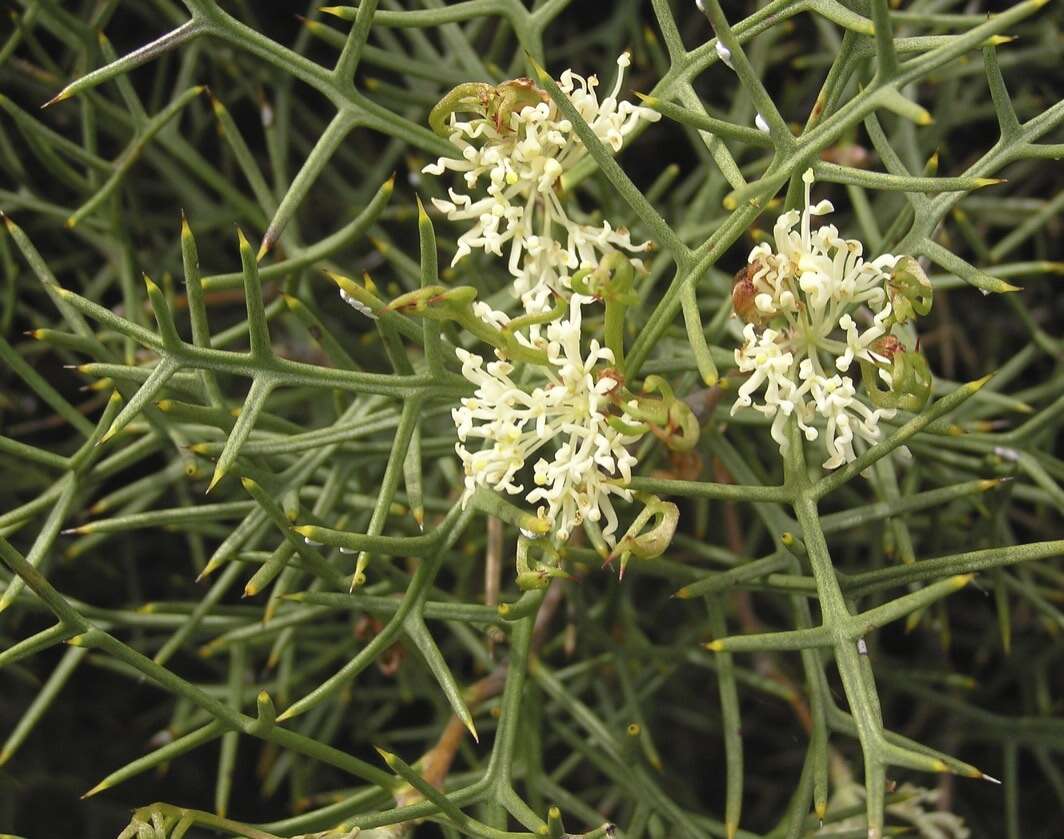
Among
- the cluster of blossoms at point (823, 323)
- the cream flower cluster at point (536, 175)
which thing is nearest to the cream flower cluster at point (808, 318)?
the cluster of blossoms at point (823, 323)

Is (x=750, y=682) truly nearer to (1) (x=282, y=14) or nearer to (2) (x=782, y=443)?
(2) (x=782, y=443)

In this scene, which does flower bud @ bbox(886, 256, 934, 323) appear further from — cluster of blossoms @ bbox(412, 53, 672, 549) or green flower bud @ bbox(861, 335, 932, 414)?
cluster of blossoms @ bbox(412, 53, 672, 549)

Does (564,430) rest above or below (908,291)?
below

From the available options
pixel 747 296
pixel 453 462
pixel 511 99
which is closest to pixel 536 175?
pixel 511 99

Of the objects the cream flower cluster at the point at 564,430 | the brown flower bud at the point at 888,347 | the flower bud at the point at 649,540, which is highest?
the brown flower bud at the point at 888,347

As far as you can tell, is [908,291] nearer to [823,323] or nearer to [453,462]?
[823,323]

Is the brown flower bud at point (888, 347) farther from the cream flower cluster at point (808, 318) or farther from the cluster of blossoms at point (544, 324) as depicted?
the cluster of blossoms at point (544, 324)
